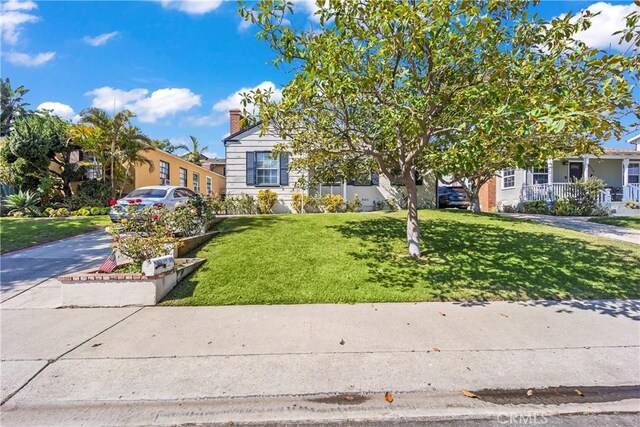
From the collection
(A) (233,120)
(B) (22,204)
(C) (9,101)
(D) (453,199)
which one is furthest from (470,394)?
(C) (9,101)

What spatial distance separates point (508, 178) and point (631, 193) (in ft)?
19.6

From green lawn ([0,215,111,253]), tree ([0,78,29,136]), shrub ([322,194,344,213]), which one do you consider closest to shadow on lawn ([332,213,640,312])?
shrub ([322,194,344,213])

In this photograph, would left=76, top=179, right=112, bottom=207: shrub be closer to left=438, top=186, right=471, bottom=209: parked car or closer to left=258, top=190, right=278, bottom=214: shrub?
left=258, top=190, right=278, bottom=214: shrub

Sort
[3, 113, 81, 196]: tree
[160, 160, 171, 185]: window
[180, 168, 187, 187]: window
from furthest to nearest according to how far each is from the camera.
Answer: [180, 168, 187, 187]: window → [160, 160, 171, 185]: window → [3, 113, 81, 196]: tree

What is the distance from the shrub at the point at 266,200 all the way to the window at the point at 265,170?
2.27 feet

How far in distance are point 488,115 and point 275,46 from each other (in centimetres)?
391

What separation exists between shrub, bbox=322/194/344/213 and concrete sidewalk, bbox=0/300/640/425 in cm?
1035

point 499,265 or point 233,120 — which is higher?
point 233,120

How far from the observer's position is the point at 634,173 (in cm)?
1941

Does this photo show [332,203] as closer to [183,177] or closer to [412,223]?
[412,223]

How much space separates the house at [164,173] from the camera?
749 inches

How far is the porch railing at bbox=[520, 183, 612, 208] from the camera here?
16.5 m

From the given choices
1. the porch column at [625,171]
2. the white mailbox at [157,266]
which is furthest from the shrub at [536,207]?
the white mailbox at [157,266]

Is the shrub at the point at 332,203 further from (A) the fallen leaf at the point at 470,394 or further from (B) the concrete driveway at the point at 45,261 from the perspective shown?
(A) the fallen leaf at the point at 470,394
